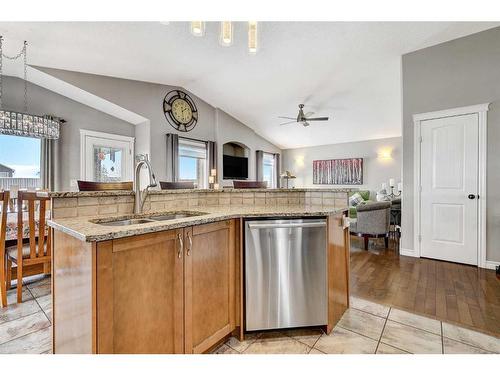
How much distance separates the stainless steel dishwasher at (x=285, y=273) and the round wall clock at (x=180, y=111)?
4320 mm

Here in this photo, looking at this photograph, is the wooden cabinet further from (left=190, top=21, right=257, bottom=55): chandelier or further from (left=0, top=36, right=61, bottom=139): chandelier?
(left=0, top=36, right=61, bottom=139): chandelier

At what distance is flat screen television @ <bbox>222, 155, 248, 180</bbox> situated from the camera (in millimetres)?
6637

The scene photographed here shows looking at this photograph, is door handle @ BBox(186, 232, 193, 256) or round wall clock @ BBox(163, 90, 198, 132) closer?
door handle @ BBox(186, 232, 193, 256)

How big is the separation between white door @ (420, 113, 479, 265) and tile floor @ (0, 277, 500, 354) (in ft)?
6.54

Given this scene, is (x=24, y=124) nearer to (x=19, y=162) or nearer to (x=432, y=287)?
(x=19, y=162)

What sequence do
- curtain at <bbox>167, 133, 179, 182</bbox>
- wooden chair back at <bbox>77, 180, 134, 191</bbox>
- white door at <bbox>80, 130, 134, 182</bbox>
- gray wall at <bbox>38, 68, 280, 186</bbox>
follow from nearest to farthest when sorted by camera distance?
wooden chair back at <bbox>77, 180, 134, 191</bbox>
gray wall at <bbox>38, 68, 280, 186</bbox>
white door at <bbox>80, 130, 134, 182</bbox>
curtain at <bbox>167, 133, 179, 182</bbox>

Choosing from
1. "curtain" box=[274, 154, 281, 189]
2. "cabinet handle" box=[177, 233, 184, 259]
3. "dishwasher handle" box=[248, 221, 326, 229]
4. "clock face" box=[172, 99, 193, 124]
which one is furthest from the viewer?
"curtain" box=[274, 154, 281, 189]

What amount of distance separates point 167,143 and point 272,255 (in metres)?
4.16

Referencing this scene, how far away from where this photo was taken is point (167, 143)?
5109 millimetres

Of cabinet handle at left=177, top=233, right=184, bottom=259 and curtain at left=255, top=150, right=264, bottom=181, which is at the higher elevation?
curtain at left=255, top=150, right=264, bottom=181

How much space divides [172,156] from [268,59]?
265 centimetres

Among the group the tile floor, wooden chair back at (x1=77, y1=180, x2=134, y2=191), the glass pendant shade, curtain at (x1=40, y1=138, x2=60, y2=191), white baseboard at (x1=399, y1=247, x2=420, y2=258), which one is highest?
the glass pendant shade

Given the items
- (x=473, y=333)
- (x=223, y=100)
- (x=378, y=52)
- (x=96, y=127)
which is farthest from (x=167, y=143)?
(x=473, y=333)

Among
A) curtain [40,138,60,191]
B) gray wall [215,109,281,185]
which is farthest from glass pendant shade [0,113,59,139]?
gray wall [215,109,281,185]
